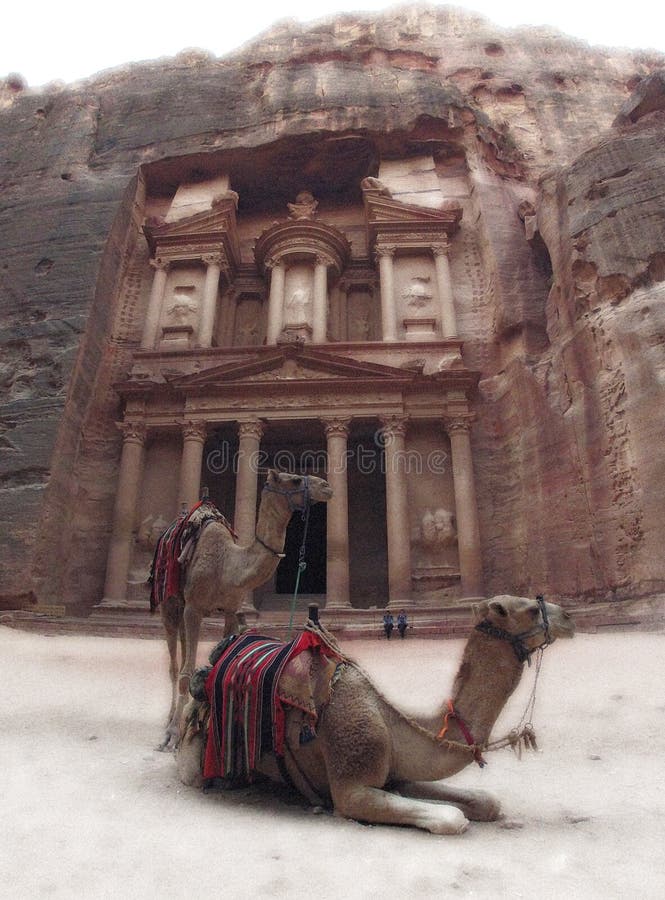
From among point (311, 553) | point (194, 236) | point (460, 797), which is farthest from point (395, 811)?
point (194, 236)

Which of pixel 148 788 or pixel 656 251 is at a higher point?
pixel 656 251

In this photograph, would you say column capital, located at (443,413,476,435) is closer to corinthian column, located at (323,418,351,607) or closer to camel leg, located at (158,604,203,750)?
corinthian column, located at (323,418,351,607)

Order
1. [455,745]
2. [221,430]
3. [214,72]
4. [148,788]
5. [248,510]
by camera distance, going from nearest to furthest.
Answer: [455,745]
[148,788]
[248,510]
[221,430]
[214,72]

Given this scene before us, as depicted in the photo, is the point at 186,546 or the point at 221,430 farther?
the point at 221,430

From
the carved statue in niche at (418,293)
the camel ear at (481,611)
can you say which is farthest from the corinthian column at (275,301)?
the camel ear at (481,611)

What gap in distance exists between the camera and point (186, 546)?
20.0 feet

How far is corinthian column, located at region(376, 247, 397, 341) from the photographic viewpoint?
19783 mm

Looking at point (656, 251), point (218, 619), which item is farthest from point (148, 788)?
point (656, 251)

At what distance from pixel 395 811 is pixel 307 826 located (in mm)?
512

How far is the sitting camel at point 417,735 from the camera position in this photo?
353 centimetres

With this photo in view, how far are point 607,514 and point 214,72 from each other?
2571cm

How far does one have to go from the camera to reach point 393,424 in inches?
681

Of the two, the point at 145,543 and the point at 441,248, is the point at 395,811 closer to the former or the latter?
the point at 145,543

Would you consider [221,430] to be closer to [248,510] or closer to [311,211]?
[248,510]
